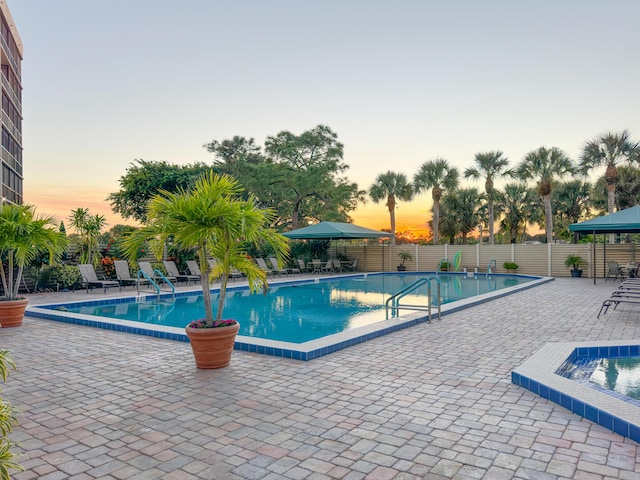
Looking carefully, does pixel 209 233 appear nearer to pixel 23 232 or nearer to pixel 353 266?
pixel 23 232

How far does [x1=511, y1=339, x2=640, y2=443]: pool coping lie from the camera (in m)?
3.15

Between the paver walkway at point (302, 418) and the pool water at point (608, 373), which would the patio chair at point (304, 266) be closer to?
the paver walkway at point (302, 418)

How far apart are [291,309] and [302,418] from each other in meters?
7.06

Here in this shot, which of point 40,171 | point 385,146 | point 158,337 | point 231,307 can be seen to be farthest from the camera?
point 385,146

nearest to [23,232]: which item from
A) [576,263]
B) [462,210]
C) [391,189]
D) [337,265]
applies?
[337,265]

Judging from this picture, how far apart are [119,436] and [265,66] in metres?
14.1

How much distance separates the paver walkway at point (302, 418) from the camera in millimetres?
2643

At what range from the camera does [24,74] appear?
29719 mm

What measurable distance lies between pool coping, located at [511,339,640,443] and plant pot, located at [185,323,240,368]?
292cm

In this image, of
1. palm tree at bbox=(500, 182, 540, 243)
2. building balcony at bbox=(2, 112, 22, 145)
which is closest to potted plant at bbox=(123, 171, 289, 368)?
building balcony at bbox=(2, 112, 22, 145)

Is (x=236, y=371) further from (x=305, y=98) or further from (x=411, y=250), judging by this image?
(x=411, y=250)

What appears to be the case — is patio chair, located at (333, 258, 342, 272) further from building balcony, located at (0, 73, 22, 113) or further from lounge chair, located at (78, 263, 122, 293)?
building balcony, located at (0, 73, 22, 113)

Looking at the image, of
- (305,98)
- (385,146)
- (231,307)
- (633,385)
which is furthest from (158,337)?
(385,146)

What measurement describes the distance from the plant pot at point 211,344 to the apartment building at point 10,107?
22.9 meters
